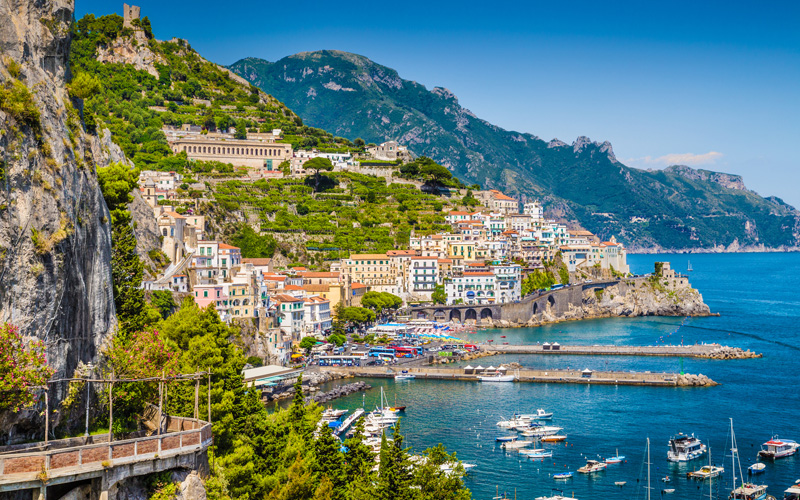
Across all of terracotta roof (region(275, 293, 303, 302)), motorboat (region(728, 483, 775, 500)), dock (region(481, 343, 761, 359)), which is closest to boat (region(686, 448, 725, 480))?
motorboat (region(728, 483, 775, 500))

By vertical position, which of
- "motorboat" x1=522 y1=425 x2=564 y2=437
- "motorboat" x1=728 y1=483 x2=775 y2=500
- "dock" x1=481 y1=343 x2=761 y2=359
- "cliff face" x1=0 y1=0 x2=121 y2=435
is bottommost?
"motorboat" x1=728 y1=483 x2=775 y2=500

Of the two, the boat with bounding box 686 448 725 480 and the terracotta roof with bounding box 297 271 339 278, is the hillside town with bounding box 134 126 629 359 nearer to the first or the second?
the terracotta roof with bounding box 297 271 339 278

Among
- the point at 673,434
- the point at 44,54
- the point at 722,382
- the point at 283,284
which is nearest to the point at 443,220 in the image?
the point at 283,284

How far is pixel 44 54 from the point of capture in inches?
678

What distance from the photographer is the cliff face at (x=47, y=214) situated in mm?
13039

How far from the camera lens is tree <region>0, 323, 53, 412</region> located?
1209 centimetres

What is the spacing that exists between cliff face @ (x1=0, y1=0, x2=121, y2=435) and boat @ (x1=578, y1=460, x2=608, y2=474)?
24522 mm

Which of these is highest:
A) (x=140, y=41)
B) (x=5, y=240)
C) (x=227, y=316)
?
(x=140, y=41)

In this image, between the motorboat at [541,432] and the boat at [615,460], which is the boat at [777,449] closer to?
the boat at [615,460]

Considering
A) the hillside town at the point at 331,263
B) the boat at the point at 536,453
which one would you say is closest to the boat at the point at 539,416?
the boat at the point at 536,453

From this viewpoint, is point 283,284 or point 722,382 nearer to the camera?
point 722,382

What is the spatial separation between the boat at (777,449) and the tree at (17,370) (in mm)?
34473

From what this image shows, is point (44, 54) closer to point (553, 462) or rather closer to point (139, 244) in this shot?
point (139, 244)

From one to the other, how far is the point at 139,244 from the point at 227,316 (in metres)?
10.1
